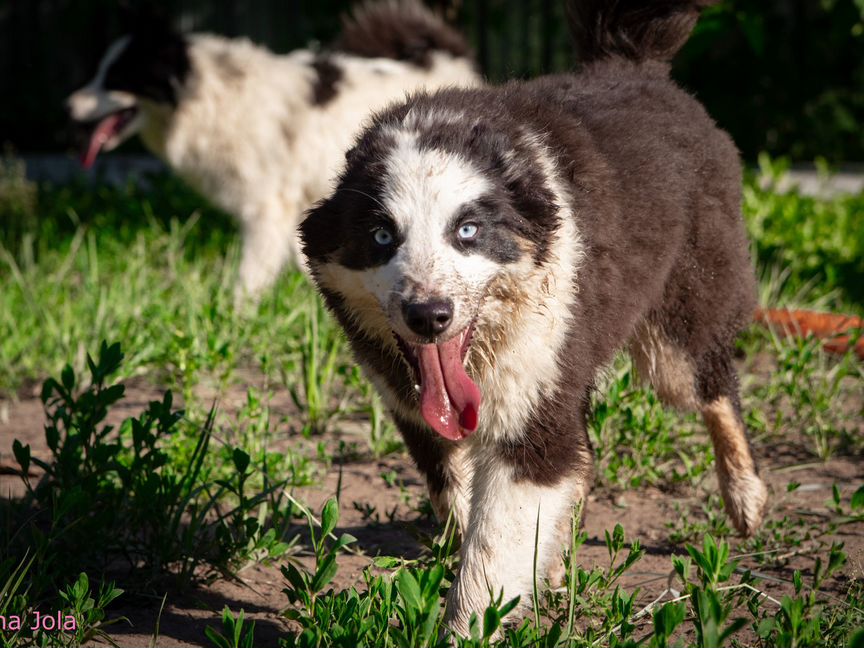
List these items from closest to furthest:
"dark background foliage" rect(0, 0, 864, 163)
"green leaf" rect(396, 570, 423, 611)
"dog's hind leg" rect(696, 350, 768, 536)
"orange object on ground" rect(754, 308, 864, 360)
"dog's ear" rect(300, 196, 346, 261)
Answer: "green leaf" rect(396, 570, 423, 611)
"dog's ear" rect(300, 196, 346, 261)
"dog's hind leg" rect(696, 350, 768, 536)
"orange object on ground" rect(754, 308, 864, 360)
"dark background foliage" rect(0, 0, 864, 163)

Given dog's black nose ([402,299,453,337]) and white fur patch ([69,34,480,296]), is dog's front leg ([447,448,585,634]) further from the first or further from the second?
white fur patch ([69,34,480,296])

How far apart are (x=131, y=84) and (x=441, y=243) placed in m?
4.24

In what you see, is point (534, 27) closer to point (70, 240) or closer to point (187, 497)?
point (70, 240)

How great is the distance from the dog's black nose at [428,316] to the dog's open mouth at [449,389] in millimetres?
111

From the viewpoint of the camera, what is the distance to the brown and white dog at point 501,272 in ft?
8.65

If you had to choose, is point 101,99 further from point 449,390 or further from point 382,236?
point 449,390

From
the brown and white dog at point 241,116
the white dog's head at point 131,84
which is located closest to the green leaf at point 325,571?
the brown and white dog at point 241,116

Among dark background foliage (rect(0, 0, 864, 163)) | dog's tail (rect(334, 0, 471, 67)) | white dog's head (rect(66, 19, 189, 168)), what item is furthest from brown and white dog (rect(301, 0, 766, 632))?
dark background foliage (rect(0, 0, 864, 163))

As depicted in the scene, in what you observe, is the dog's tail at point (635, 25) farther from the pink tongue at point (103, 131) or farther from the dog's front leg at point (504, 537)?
the pink tongue at point (103, 131)

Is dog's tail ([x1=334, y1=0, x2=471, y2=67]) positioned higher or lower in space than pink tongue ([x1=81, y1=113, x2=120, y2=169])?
higher

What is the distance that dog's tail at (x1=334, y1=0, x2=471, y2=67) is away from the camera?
23.7 feet

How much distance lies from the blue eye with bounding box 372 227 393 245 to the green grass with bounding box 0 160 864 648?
644 mm

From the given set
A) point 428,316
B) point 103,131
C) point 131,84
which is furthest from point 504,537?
point 103,131

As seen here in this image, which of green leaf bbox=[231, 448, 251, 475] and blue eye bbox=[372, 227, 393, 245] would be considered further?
green leaf bbox=[231, 448, 251, 475]
